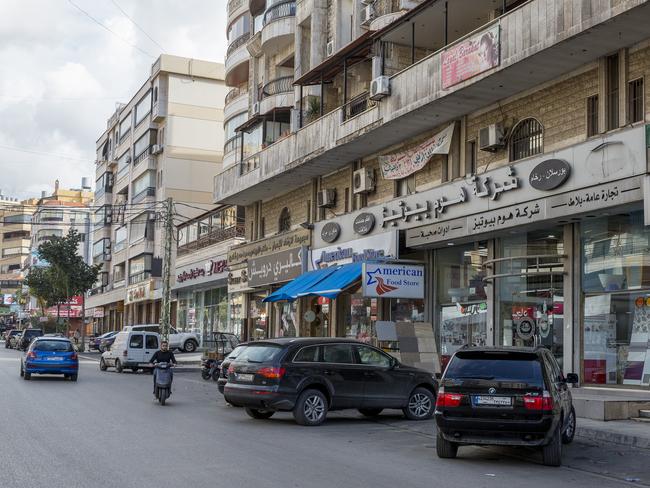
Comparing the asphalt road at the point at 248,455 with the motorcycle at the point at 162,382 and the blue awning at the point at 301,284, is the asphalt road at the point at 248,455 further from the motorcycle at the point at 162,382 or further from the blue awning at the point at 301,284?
the blue awning at the point at 301,284

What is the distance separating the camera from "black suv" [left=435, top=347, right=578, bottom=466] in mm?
11164

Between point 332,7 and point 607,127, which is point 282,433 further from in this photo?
point 332,7

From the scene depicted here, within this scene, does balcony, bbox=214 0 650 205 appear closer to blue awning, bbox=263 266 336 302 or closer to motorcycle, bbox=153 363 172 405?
blue awning, bbox=263 266 336 302

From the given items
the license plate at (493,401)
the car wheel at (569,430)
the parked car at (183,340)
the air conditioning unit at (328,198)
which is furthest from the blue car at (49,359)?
the parked car at (183,340)

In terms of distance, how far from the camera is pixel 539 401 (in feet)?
36.5

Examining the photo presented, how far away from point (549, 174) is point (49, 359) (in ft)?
55.7

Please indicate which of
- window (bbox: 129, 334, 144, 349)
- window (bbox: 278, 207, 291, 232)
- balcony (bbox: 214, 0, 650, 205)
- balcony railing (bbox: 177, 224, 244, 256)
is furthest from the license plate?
balcony railing (bbox: 177, 224, 244, 256)

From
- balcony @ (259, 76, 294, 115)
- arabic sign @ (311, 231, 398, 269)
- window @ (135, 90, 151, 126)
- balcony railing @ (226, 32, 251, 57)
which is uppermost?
window @ (135, 90, 151, 126)

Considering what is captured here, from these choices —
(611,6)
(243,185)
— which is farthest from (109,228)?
(611,6)

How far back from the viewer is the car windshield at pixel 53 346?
2769 cm

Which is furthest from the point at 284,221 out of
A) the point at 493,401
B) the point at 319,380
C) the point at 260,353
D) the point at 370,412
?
the point at 493,401

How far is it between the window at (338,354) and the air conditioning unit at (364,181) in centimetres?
1256

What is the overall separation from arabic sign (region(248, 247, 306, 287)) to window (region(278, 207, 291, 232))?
1.47 meters

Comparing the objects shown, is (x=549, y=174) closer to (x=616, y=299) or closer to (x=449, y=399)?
(x=616, y=299)
